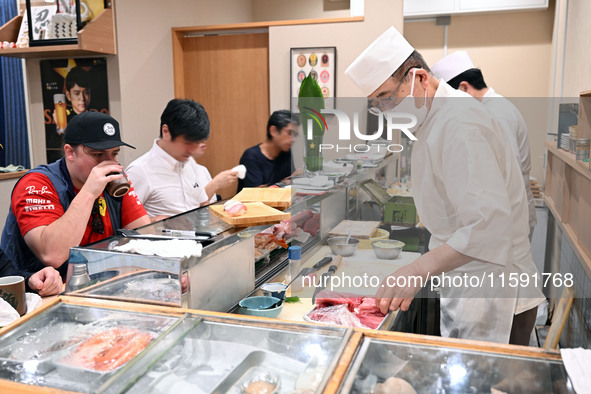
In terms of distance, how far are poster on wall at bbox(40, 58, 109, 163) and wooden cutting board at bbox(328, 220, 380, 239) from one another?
231 cm

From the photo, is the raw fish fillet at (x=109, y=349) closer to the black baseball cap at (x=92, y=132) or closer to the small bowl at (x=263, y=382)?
the small bowl at (x=263, y=382)

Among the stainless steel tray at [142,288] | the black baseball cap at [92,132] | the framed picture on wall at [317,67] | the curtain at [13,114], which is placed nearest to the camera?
the stainless steel tray at [142,288]

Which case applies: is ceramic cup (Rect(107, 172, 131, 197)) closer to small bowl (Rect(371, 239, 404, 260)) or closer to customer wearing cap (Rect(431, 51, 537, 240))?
small bowl (Rect(371, 239, 404, 260))

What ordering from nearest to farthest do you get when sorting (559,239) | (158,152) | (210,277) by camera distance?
(210,277)
(158,152)
(559,239)

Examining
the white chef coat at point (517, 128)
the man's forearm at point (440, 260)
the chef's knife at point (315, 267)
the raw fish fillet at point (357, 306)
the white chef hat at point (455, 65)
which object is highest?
the white chef hat at point (455, 65)

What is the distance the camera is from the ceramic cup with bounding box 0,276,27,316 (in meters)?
1.40

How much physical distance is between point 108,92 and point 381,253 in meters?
2.59

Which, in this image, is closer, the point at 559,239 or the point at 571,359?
the point at 571,359

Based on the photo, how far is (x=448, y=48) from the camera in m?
5.57

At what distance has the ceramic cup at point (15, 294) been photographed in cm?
140

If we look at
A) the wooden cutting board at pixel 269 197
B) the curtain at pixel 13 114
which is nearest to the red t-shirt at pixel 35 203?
the wooden cutting board at pixel 269 197

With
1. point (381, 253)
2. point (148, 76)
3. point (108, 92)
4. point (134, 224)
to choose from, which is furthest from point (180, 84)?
point (381, 253)

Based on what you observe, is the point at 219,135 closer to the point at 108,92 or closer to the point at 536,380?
the point at 108,92

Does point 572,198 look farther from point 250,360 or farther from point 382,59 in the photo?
point 250,360
